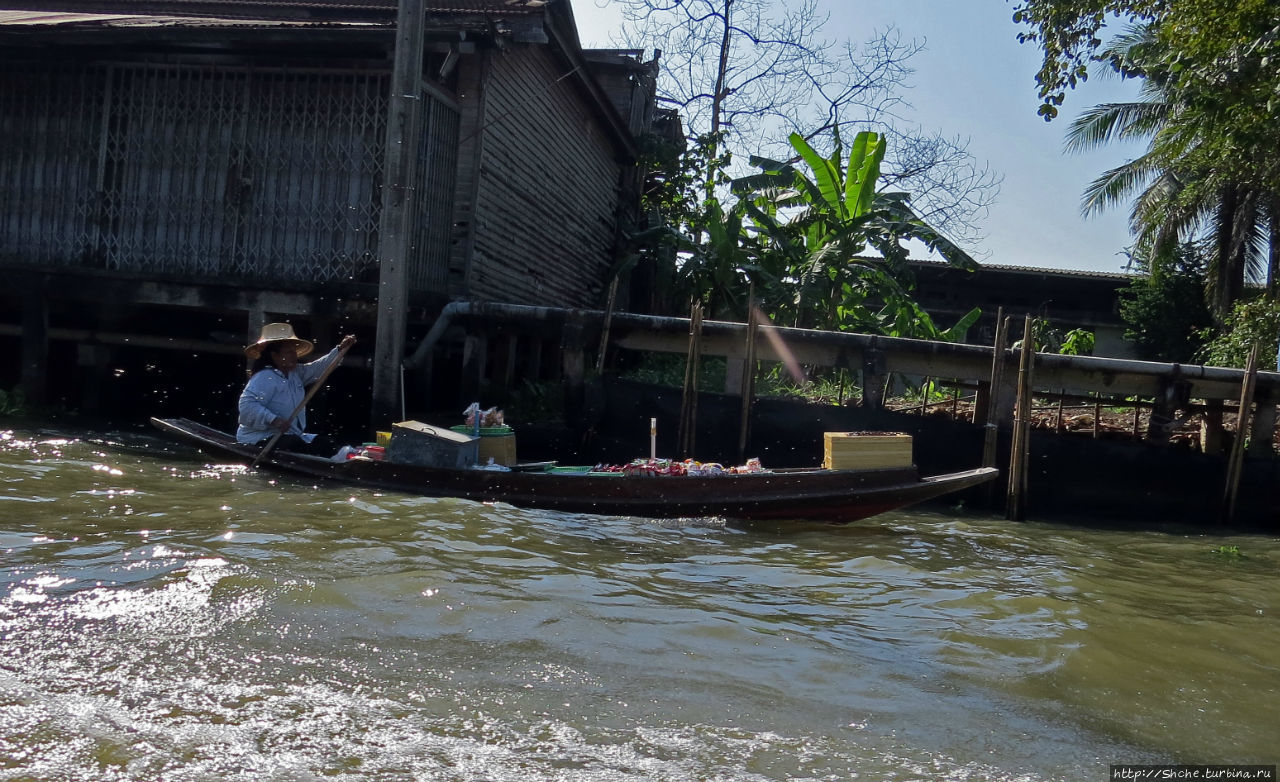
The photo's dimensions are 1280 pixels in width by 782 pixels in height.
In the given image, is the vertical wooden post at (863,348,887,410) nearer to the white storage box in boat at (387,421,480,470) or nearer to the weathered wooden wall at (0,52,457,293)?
the white storage box in boat at (387,421,480,470)

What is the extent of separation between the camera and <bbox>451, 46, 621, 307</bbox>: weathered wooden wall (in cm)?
1136

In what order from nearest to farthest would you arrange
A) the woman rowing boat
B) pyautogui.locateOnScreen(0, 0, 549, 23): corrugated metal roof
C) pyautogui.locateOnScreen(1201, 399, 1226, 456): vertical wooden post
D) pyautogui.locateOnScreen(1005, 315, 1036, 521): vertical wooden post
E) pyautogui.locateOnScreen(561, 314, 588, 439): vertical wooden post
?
1. the woman rowing boat
2. pyautogui.locateOnScreen(1005, 315, 1036, 521): vertical wooden post
3. pyautogui.locateOnScreen(561, 314, 588, 439): vertical wooden post
4. pyautogui.locateOnScreen(1201, 399, 1226, 456): vertical wooden post
5. pyautogui.locateOnScreen(0, 0, 549, 23): corrugated metal roof

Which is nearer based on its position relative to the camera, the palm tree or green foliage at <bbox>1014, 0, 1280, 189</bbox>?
green foliage at <bbox>1014, 0, 1280, 189</bbox>

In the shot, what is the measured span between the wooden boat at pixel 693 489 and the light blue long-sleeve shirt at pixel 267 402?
1.01 m

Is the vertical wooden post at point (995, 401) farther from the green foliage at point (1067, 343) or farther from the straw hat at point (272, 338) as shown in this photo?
the green foliage at point (1067, 343)

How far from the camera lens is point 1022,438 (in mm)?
9016

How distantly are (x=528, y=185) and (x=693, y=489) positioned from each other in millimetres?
6788

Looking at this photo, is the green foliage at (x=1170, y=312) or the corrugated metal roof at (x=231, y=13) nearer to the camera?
the corrugated metal roof at (x=231, y=13)

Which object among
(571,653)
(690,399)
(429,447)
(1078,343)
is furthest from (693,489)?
(1078,343)

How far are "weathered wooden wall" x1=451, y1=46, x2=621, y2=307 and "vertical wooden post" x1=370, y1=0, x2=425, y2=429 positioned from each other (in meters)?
1.84

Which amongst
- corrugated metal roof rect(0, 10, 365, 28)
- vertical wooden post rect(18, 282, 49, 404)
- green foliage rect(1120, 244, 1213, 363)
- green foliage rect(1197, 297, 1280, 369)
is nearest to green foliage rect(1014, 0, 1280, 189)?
green foliage rect(1197, 297, 1280, 369)

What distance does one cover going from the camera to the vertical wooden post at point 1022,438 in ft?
29.3

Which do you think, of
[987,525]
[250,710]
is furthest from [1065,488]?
[250,710]

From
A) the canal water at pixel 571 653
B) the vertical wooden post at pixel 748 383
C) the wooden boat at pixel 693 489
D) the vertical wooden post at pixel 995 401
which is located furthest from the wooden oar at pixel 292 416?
the vertical wooden post at pixel 995 401
